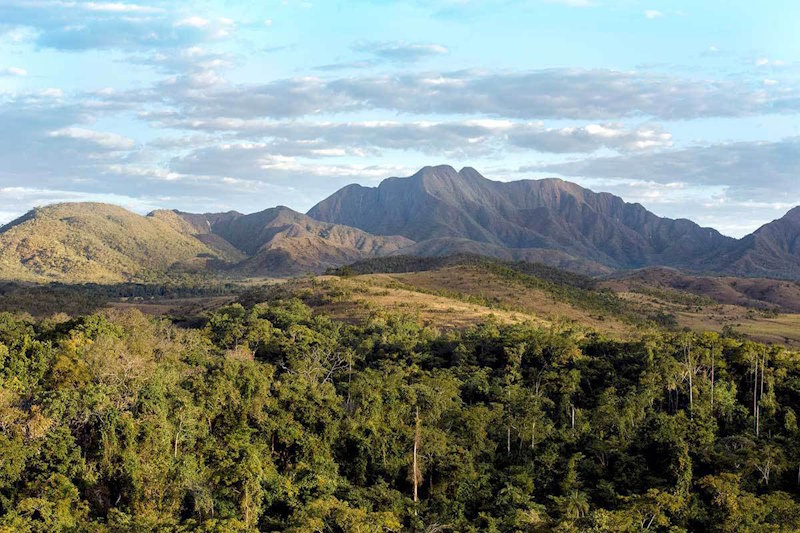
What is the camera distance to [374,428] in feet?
153

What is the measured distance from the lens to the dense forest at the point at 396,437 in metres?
34.3

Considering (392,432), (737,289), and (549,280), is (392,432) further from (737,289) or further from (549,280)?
(737,289)

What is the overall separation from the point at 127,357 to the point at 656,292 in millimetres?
139257

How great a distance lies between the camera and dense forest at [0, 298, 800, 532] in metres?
34.3

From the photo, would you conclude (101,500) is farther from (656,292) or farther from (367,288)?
(656,292)

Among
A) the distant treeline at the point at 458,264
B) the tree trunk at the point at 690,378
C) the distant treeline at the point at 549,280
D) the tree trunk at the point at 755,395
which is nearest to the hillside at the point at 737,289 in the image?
the distant treeline at the point at 458,264

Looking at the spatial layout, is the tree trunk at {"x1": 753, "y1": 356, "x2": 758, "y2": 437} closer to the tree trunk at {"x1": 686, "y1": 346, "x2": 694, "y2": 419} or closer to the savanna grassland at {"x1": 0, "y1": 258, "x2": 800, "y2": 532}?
the savanna grassland at {"x1": 0, "y1": 258, "x2": 800, "y2": 532}

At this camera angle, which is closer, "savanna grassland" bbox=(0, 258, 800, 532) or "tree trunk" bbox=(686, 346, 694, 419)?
"savanna grassland" bbox=(0, 258, 800, 532)

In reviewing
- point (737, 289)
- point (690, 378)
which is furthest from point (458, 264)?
point (690, 378)

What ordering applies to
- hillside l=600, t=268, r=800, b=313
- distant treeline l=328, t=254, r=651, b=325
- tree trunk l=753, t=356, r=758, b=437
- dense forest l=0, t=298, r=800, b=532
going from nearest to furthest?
dense forest l=0, t=298, r=800, b=532 < tree trunk l=753, t=356, r=758, b=437 < distant treeline l=328, t=254, r=651, b=325 < hillside l=600, t=268, r=800, b=313

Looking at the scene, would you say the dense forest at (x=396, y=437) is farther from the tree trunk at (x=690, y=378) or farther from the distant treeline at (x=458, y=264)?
the distant treeline at (x=458, y=264)

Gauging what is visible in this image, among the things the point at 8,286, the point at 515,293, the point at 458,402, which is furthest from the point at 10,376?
the point at 8,286

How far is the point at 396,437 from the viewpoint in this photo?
46.1 m

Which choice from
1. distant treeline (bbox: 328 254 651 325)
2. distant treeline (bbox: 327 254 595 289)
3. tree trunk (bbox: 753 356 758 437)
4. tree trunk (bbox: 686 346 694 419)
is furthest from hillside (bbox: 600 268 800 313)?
tree trunk (bbox: 753 356 758 437)
